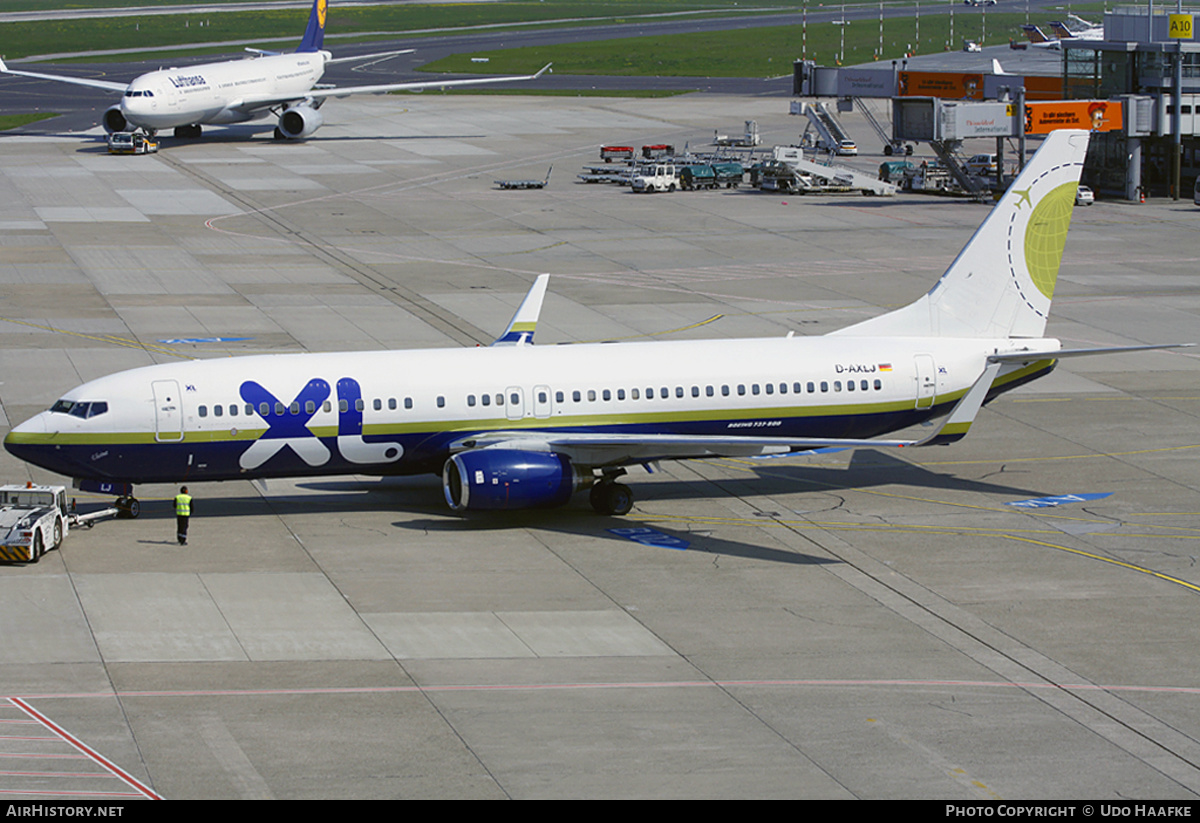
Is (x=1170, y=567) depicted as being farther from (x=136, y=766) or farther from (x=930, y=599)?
(x=136, y=766)

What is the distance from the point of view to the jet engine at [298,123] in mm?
121688

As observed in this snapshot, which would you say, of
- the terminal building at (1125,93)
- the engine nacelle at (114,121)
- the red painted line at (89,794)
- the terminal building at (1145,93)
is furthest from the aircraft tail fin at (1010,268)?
the engine nacelle at (114,121)

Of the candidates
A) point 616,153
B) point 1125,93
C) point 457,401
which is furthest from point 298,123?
point 457,401

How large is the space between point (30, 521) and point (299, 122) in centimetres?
9178

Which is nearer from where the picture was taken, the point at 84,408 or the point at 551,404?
the point at 84,408

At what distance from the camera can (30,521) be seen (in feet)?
113

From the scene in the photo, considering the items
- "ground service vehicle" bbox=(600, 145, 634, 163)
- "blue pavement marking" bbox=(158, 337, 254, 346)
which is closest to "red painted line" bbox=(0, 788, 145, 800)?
"blue pavement marking" bbox=(158, 337, 254, 346)

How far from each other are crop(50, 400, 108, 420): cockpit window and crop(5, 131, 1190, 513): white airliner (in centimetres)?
5

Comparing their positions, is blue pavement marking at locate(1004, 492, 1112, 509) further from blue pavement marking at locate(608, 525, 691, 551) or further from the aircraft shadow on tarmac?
blue pavement marking at locate(608, 525, 691, 551)

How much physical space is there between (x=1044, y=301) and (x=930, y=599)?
14.1m

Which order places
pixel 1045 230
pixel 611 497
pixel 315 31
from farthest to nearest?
pixel 315 31, pixel 1045 230, pixel 611 497

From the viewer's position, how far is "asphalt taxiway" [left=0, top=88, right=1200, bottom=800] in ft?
80.3

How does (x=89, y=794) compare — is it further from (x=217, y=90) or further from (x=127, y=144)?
(x=217, y=90)
